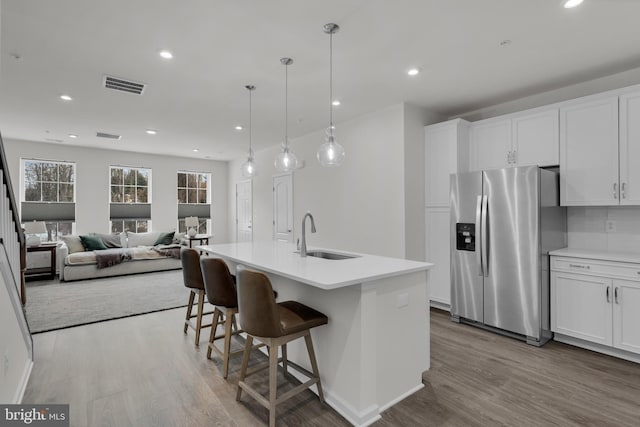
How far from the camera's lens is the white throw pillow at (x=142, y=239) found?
24.4 feet

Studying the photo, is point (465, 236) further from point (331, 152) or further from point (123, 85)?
point (123, 85)

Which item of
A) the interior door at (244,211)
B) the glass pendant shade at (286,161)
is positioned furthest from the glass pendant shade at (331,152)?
the interior door at (244,211)

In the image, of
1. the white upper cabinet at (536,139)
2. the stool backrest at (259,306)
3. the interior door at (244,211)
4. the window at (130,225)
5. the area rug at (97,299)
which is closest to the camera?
the stool backrest at (259,306)

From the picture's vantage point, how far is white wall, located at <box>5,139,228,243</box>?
6750 millimetres

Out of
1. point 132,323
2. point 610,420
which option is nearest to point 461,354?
point 610,420

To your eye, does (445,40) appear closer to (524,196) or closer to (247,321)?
(524,196)

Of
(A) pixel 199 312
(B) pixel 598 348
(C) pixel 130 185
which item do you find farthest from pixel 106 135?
(B) pixel 598 348

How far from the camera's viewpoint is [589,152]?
3.21 meters

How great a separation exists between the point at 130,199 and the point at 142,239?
1137 mm

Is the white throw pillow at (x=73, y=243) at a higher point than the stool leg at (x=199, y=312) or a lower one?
higher

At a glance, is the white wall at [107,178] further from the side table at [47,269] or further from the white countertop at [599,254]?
the white countertop at [599,254]

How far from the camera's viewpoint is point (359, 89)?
3.81 m

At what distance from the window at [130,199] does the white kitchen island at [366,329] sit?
264 inches

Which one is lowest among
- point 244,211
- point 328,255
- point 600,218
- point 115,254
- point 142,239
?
point 115,254
